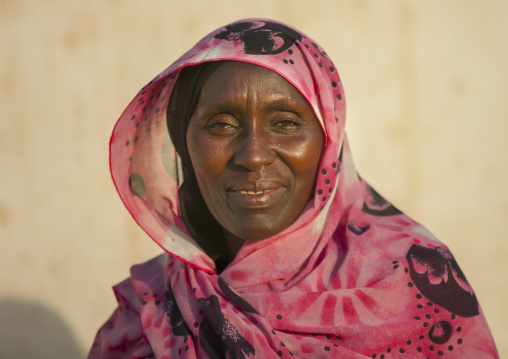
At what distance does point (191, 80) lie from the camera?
2158 millimetres

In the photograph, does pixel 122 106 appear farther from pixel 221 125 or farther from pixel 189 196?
pixel 221 125

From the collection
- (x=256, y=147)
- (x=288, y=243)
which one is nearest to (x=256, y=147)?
(x=256, y=147)

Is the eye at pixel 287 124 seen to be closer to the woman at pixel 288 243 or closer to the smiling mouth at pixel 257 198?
the woman at pixel 288 243

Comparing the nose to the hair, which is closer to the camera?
the nose

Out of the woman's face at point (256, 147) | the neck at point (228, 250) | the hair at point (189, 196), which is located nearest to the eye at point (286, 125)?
the woman's face at point (256, 147)

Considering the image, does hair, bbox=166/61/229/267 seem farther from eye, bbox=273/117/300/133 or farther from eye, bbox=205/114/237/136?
eye, bbox=273/117/300/133

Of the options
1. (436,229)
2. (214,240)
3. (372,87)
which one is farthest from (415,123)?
(214,240)

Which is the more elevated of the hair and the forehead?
the forehead

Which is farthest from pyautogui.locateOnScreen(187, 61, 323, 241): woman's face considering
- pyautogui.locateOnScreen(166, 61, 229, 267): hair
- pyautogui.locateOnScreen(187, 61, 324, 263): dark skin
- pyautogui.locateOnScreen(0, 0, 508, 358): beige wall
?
pyautogui.locateOnScreen(0, 0, 508, 358): beige wall

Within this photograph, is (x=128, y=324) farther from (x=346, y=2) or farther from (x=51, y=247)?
Result: (x=346, y=2)

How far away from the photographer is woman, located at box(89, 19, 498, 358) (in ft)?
6.39

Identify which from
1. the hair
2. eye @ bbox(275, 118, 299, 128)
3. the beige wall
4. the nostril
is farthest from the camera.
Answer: the beige wall

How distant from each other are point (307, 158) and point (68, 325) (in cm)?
391

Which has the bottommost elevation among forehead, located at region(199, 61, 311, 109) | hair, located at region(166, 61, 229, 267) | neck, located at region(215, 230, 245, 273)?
neck, located at region(215, 230, 245, 273)
